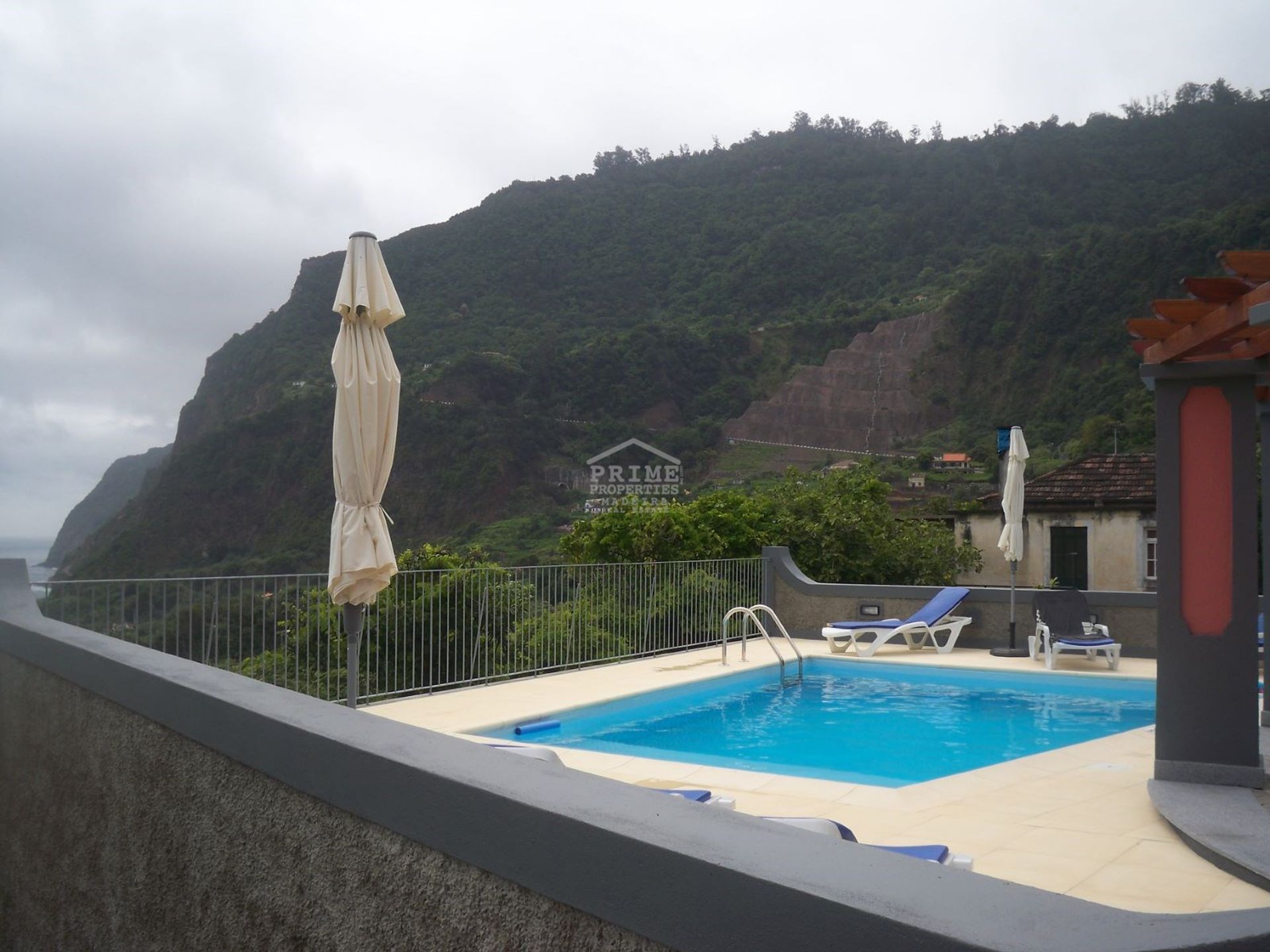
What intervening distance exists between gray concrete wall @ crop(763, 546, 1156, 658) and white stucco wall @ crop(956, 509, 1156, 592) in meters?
11.3

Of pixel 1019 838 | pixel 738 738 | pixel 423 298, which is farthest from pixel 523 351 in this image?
pixel 1019 838

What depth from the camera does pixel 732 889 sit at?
1.20 m

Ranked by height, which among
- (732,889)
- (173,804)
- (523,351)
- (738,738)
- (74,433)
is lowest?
(738,738)

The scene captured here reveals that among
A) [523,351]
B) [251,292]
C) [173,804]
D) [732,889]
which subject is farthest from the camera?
[251,292]

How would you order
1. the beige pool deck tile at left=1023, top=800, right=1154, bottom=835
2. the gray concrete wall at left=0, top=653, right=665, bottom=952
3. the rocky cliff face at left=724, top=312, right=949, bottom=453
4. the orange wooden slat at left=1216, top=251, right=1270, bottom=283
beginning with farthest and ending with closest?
the rocky cliff face at left=724, top=312, right=949, bottom=453, the beige pool deck tile at left=1023, top=800, right=1154, bottom=835, the orange wooden slat at left=1216, top=251, right=1270, bottom=283, the gray concrete wall at left=0, top=653, right=665, bottom=952

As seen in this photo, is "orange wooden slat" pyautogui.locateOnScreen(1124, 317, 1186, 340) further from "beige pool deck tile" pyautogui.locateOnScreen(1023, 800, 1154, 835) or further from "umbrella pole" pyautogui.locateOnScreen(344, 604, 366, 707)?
"umbrella pole" pyautogui.locateOnScreen(344, 604, 366, 707)

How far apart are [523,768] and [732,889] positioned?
0.58m

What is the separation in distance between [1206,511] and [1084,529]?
67.3 ft

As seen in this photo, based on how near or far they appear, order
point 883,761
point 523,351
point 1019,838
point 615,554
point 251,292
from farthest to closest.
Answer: point 251,292 < point 523,351 < point 615,554 < point 883,761 < point 1019,838

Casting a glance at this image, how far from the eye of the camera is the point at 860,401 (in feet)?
199

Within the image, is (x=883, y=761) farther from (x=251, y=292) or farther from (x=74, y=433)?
(x=251, y=292)

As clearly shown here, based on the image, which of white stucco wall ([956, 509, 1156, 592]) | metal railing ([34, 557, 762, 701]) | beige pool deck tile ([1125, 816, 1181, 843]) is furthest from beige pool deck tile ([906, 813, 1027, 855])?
white stucco wall ([956, 509, 1156, 592])

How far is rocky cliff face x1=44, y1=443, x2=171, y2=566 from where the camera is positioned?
175 ft

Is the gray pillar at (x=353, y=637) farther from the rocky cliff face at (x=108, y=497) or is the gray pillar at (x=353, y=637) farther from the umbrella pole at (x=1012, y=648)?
the rocky cliff face at (x=108, y=497)
